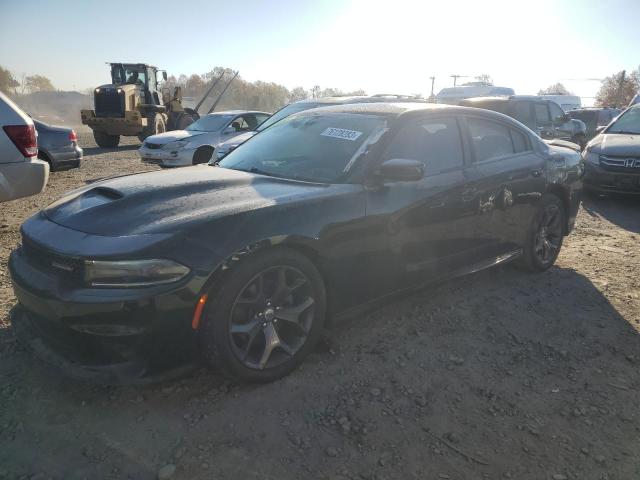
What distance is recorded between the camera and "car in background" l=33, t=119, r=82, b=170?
317 inches

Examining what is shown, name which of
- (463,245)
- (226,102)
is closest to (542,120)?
(463,245)

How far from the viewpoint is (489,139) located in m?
4.00

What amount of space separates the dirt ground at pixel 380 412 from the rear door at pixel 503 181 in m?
0.71

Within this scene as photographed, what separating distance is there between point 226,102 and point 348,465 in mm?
59883

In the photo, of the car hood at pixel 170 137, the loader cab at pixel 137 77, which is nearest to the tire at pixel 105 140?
the loader cab at pixel 137 77

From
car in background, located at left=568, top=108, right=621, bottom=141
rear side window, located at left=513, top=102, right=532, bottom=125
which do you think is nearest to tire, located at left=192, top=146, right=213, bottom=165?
rear side window, located at left=513, top=102, right=532, bottom=125

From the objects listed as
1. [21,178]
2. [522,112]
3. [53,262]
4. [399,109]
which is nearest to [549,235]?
[399,109]

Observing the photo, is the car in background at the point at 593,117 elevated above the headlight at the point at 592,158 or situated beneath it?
elevated above

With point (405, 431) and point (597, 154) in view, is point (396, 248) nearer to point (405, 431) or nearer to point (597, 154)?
point (405, 431)

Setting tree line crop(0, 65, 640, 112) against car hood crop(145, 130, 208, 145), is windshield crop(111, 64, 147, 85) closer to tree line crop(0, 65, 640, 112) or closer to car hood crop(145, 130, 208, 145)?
car hood crop(145, 130, 208, 145)

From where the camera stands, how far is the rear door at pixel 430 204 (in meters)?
3.09

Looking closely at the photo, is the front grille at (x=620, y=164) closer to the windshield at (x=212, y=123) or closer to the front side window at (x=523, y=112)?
the front side window at (x=523, y=112)

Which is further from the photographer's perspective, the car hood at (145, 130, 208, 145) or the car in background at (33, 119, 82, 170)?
the car hood at (145, 130, 208, 145)

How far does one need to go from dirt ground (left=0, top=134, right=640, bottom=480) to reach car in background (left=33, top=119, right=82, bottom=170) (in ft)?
17.8
